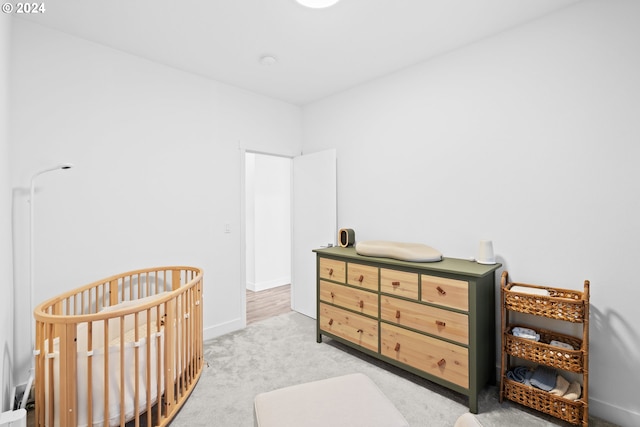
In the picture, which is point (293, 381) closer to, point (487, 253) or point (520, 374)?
point (520, 374)

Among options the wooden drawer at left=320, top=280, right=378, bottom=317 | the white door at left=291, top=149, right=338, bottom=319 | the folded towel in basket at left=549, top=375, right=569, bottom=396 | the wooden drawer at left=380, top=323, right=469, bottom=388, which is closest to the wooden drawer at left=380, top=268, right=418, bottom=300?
the wooden drawer at left=320, top=280, right=378, bottom=317

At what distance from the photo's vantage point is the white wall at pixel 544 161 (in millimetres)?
1820

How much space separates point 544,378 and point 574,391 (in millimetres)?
149

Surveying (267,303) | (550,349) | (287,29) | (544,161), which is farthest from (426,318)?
(267,303)

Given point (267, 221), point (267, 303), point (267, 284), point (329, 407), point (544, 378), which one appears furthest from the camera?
point (267, 221)

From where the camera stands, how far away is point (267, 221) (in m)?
5.06

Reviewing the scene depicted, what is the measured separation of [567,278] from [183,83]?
346 cm

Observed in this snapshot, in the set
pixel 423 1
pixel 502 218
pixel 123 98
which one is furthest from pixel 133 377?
pixel 423 1

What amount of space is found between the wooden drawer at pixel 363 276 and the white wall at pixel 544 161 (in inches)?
21.0

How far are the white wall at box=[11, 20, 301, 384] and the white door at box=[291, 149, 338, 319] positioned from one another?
683 mm

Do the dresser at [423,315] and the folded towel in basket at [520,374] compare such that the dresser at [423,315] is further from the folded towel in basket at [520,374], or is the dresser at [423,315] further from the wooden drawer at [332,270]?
the folded towel in basket at [520,374]

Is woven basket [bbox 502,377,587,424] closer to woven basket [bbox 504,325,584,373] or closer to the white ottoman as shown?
woven basket [bbox 504,325,584,373]

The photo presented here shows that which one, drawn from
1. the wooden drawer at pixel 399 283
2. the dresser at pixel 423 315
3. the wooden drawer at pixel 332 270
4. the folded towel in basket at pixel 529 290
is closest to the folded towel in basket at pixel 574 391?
the dresser at pixel 423 315

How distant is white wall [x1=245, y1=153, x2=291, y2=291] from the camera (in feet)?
16.1
